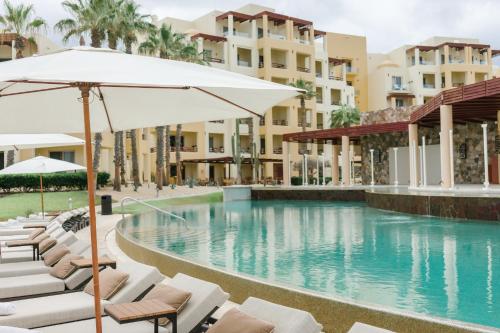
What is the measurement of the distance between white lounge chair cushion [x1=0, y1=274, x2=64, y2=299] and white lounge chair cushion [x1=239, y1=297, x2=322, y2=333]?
3645 mm

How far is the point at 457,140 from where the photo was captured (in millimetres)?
28906

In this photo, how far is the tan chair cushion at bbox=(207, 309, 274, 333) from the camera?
416 centimetres

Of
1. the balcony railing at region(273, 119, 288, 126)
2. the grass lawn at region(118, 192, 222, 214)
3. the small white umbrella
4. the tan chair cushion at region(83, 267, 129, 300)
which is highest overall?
the balcony railing at region(273, 119, 288, 126)

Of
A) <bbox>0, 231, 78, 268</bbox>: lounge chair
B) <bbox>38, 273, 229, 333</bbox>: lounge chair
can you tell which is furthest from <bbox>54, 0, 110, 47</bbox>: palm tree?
<bbox>38, 273, 229, 333</bbox>: lounge chair

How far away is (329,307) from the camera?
19.8 ft

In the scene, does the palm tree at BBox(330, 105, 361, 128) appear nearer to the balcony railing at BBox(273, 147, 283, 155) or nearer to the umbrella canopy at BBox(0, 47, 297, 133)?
the balcony railing at BBox(273, 147, 283, 155)

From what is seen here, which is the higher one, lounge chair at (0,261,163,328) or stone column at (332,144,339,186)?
stone column at (332,144,339,186)

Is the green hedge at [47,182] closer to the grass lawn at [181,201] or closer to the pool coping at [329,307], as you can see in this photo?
the grass lawn at [181,201]

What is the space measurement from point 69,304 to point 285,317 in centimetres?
291

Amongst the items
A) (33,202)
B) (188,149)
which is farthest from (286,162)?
(33,202)

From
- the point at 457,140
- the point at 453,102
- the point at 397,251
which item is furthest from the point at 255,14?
the point at 397,251

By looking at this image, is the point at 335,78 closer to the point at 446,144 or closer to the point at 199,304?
the point at 446,144

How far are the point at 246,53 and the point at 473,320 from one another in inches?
2039

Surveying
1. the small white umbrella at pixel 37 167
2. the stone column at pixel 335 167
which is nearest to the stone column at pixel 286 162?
the stone column at pixel 335 167
